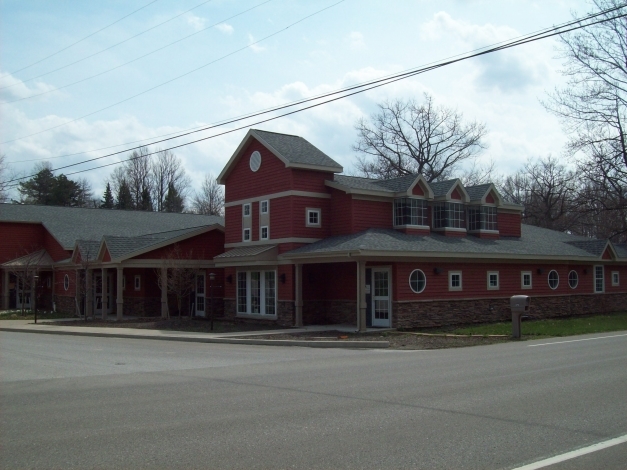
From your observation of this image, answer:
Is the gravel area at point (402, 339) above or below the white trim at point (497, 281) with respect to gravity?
below

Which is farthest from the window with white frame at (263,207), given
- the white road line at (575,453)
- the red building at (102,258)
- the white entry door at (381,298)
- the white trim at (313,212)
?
the white road line at (575,453)

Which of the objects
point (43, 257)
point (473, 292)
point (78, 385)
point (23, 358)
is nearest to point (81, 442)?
point (78, 385)

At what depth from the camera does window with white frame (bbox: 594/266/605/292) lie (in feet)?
116

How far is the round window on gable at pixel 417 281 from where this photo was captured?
83.1 feet

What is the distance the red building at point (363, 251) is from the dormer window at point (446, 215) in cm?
5

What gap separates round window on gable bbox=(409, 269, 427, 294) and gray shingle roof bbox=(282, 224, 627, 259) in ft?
3.14

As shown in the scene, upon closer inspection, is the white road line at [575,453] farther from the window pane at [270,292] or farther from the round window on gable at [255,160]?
the round window on gable at [255,160]

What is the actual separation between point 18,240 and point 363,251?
29172mm

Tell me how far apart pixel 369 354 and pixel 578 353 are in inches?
212

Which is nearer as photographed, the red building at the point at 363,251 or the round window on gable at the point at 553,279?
the red building at the point at 363,251

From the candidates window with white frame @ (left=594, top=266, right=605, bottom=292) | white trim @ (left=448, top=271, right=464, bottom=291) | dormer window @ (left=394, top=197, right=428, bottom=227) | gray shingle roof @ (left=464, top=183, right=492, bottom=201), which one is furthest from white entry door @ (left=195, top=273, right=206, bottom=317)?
window with white frame @ (left=594, top=266, right=605, bottom=292)

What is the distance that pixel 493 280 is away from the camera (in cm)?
2892

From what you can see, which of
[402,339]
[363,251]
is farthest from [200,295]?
[402,339]

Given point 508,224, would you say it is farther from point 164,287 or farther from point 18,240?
point 18,240
